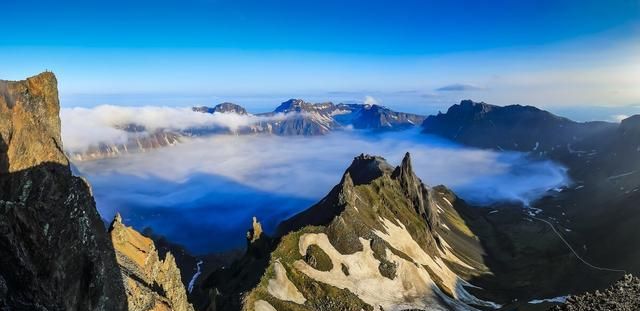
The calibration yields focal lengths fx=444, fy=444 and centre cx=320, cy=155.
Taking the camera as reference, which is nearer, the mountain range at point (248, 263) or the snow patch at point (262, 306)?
the mountain range at point (248, 263)

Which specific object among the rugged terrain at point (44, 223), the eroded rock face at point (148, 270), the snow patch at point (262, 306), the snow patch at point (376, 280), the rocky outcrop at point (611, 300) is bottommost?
the snow patch at point (376, 280)

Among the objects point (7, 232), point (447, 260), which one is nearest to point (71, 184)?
point (7, 232)

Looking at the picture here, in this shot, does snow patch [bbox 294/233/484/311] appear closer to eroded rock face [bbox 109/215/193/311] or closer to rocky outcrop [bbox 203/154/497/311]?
rocky outcrop [bbox 203/154/497/311]

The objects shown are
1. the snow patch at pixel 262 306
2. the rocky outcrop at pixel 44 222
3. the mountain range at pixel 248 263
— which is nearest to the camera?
the rocky outcrop at pixel 44 222

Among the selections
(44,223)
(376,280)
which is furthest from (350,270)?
(44,223)

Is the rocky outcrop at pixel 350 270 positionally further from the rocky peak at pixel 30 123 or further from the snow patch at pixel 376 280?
the rocky peak at pixel 30 123

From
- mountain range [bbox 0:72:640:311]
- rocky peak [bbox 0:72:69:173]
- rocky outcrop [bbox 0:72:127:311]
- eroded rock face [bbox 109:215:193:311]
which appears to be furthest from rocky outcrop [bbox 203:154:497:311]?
rocky peak [bbox 0:72:69:173]

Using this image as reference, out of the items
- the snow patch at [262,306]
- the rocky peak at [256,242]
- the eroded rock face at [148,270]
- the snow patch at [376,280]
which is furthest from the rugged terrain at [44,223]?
the rocky peak at [256,242]
